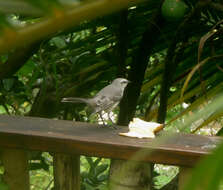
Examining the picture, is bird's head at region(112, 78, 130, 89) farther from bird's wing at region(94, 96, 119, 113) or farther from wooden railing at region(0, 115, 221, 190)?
wooden railing at region(0, 115, 221, 190)

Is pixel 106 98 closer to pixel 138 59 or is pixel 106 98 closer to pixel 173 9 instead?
pixel 138 59

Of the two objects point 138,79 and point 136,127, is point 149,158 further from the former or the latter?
point 138,79

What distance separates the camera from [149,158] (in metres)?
1.45

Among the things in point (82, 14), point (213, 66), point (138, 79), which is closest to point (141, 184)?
point (138, 79)

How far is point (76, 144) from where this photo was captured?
1.55m

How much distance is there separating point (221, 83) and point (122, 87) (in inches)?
17.3

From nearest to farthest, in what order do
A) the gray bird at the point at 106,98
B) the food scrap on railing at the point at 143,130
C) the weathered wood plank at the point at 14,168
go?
the food scrap on railing at the point at 143,130
the weathered wood plank at the point at 14,168
the gray bird at the point at 106,98

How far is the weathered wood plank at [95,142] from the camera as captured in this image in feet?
4.74

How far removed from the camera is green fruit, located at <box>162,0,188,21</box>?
5.82 ft

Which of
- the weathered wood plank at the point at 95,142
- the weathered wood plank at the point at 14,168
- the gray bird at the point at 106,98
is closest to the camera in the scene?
the weathered wood plank at the point at 95,142

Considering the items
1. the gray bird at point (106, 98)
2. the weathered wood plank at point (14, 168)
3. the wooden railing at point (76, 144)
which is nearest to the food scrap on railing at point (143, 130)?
the wooden railing at point (76, 144)

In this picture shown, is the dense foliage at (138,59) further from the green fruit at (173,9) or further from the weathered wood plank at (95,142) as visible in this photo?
the weathered wood plank at (95,142)

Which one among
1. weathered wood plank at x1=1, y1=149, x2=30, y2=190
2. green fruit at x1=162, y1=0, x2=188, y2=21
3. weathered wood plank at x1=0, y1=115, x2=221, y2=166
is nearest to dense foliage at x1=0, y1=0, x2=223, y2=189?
green fruit at x1=162, y1=0, x2=188, y2=21

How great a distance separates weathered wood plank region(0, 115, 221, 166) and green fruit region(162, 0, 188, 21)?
448 mm
